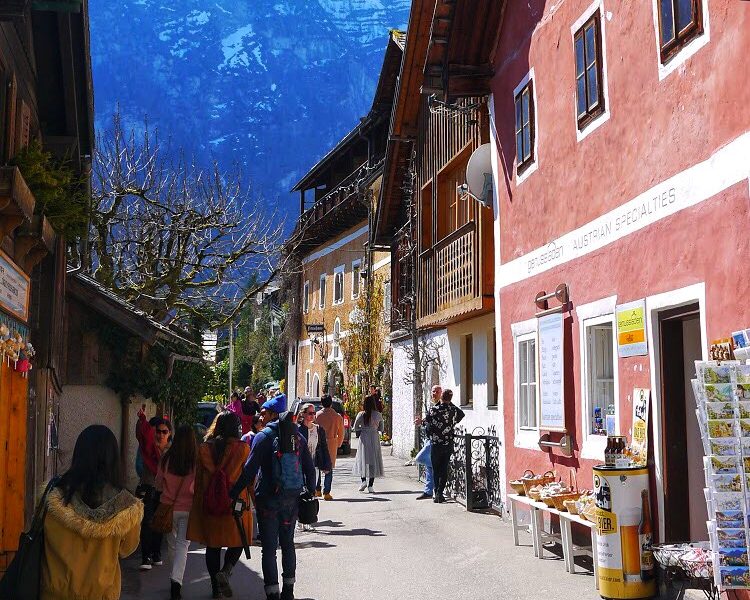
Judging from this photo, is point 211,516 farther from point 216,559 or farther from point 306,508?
point 306,508

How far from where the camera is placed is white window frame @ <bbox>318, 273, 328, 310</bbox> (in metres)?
42.0

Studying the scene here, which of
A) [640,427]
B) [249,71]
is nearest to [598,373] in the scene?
[640,427]

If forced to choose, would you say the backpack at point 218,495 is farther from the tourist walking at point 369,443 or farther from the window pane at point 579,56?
the tourist walking at point 369,443

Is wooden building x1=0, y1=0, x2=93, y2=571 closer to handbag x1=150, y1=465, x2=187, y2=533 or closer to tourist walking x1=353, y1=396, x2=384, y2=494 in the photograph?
handbag x1=150, y1=465, x2=187, y2=533

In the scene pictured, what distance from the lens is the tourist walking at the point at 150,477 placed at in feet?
33.0

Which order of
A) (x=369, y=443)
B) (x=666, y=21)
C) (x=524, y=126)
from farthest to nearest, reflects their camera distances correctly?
(x=369, y=443) → (x=524, y=126) → (x=666, y=21)

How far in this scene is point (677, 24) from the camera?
8547 millimetres

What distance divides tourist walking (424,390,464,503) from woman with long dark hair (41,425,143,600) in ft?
35.2

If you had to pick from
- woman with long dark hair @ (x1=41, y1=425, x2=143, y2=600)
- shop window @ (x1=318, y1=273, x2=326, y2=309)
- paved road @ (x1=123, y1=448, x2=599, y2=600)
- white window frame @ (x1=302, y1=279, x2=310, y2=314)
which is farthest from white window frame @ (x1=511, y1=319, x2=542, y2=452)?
white window frame @ (x1=302, y1=279, x2=310, y2=314)

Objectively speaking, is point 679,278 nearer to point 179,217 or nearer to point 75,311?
point 75,311

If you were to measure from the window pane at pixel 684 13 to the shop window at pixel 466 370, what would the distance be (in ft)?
38.4

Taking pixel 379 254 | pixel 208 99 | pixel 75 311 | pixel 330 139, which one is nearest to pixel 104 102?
pixel 208 99

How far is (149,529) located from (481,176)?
24.7 ft

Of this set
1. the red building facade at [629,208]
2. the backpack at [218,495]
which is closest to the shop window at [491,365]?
the red building facade at [629,208]
